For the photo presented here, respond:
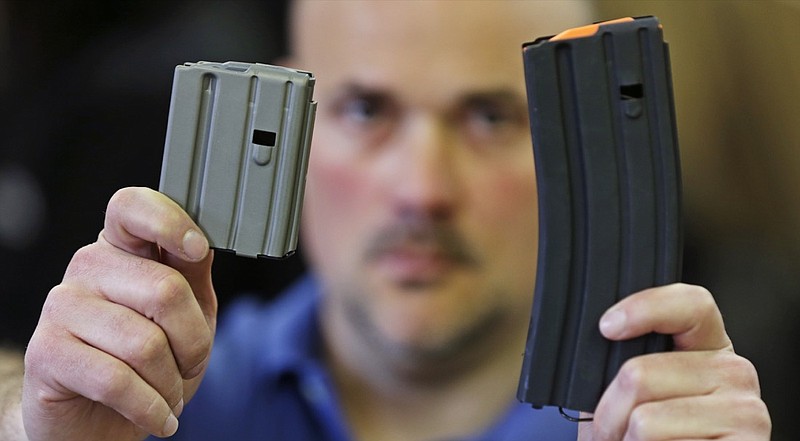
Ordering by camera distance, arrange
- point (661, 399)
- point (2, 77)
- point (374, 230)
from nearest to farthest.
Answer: point (661, 399) < point (374, 230) < point (2, 77)

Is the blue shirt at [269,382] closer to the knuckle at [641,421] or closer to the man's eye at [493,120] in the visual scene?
the man's eye at [493,120]

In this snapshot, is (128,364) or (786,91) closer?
(128,364)

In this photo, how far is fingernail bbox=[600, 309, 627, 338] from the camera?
83 cm

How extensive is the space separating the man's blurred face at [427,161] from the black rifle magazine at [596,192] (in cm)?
61

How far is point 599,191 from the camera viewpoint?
87 cm

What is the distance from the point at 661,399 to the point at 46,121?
124 cm

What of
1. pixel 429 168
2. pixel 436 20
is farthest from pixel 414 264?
pixel 436 20

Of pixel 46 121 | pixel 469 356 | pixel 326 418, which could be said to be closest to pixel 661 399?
pixel 469 356

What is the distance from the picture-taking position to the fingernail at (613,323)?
2.71 ft

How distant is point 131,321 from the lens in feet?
2.97

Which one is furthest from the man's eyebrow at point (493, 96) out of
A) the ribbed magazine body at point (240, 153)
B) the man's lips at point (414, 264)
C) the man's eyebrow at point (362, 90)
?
the ribbed magazine body at point (240, 153)

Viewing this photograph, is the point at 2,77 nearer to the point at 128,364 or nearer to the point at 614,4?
the point at 128,364

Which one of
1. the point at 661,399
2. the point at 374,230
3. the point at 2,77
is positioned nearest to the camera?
the point at 661,399

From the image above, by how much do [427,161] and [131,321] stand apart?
2.26 feet
